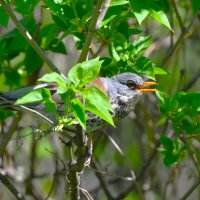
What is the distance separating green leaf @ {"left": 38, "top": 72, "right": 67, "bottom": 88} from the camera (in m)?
2.43

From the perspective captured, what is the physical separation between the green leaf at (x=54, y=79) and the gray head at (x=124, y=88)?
1.54 metres

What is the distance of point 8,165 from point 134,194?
1734 mm

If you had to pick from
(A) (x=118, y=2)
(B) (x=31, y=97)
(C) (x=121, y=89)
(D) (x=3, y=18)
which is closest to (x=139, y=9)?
(A) (x=118, y=2)

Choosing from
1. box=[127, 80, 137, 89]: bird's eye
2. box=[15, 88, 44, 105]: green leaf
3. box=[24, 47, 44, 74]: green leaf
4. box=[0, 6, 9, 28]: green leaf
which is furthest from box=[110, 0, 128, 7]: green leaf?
box=[24, 47, 44, 74]: green leaf

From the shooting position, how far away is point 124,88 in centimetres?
429

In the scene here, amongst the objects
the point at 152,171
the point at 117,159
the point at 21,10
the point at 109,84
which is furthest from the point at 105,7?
the point at 117,159

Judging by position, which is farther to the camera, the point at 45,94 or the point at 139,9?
the point at 139,9

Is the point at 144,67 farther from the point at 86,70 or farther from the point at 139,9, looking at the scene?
the point at 86,70

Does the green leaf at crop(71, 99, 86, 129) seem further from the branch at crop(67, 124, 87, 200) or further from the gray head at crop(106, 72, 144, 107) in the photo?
the gray head at crop(106, 72, 144, 107)

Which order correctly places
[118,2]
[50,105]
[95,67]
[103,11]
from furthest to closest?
[118,2] < [103,11] < [50,105] < [95,67]

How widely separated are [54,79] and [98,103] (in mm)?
236

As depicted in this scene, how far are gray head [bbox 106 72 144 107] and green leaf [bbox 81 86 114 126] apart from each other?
5.25 ft

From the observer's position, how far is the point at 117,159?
6.64m

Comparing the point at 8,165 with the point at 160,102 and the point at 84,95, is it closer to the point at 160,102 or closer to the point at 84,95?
the point at 160,102
